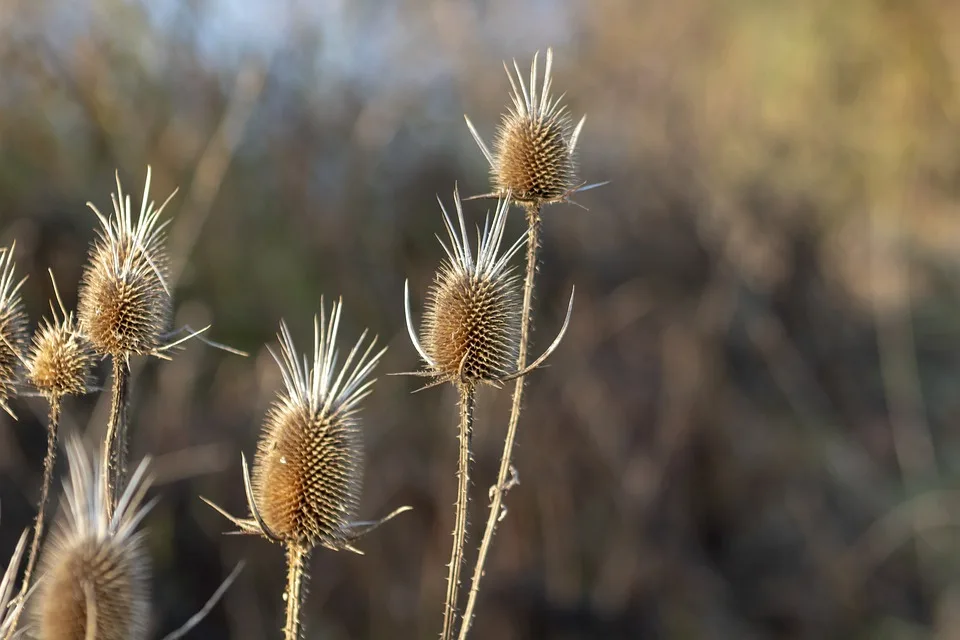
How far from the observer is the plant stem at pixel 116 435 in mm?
946

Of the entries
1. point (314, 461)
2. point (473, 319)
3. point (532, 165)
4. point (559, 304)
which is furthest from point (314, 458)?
point (559, 304)

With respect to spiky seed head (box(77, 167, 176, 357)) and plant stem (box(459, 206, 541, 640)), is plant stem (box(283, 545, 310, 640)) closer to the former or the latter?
plant stem (box(459, 206, 541, 640))

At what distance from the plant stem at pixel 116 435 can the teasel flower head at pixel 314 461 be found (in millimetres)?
138

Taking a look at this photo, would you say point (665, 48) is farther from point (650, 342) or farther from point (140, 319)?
point (140, 319)

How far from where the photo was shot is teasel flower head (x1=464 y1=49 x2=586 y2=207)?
1.25 metres

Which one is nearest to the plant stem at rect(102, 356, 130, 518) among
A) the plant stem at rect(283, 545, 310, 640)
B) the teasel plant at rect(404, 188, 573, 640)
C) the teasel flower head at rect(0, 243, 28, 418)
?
the teasel flower head at rect(0, 243, 28, 418)

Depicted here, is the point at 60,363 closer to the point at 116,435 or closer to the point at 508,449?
the point at 116,435

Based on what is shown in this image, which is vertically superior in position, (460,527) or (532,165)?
(532,165)

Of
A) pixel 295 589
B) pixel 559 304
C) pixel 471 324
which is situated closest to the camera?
pixel 295 589

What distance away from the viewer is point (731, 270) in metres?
7.12

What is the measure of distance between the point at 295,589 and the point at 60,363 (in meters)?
0.43

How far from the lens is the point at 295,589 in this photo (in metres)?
0.95

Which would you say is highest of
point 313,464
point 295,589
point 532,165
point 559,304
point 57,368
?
point 559,304

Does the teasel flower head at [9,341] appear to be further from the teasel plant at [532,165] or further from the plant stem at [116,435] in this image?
the teasel plant at [532,165]
